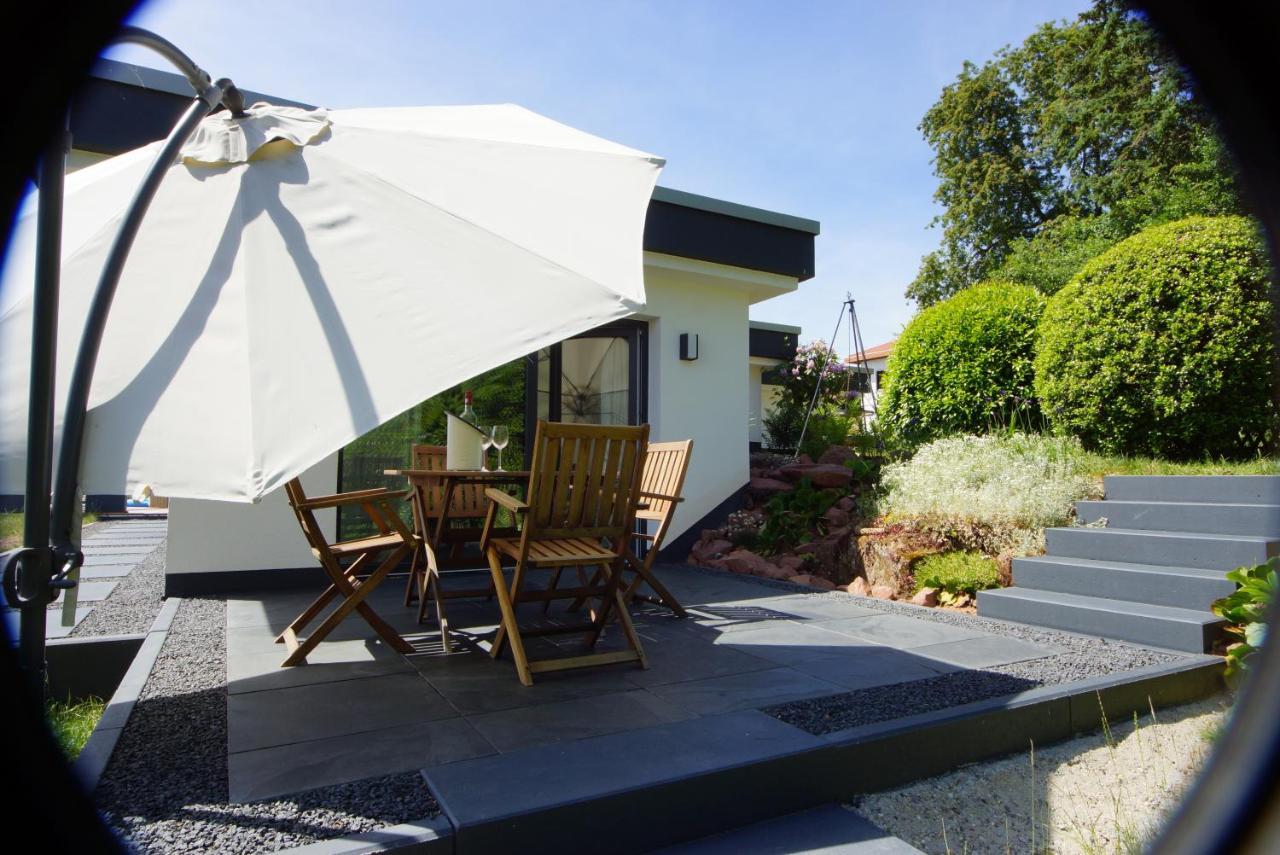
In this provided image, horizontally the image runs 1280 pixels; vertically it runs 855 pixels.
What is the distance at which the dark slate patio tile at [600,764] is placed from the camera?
1840 mm

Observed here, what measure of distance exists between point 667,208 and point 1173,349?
13.6 feet

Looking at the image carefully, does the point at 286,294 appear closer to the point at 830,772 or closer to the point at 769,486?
the point at 830,772

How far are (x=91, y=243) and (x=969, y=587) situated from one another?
16.2 feet

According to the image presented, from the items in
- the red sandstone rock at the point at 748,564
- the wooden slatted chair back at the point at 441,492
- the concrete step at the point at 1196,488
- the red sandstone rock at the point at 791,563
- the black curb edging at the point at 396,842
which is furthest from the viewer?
the red sandstone rock at the point at 791,563

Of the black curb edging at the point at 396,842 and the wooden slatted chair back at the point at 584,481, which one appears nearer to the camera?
the black curb edging at the point at 396,842

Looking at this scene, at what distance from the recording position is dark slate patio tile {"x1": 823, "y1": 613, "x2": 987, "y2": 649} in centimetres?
372

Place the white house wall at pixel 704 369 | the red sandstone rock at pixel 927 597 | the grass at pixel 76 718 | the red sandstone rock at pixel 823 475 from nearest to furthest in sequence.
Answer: the grass at pixel 76 718
the red sandstone rock at pixel 927 597
the white house wall at pixel 704 369
the red sandstone rock at pixel 823 475

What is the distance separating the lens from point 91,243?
7.42ft

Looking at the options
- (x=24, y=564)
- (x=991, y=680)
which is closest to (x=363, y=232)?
(x=24, y=564)

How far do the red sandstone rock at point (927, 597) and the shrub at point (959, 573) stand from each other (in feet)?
0.20

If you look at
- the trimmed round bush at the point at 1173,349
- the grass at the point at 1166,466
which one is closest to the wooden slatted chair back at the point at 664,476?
the grass at the point at 1166,466

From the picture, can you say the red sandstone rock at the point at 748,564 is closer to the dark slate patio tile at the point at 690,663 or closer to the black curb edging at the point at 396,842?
the dark slate patio tile at the point at 690,663

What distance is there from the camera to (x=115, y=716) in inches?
96.7

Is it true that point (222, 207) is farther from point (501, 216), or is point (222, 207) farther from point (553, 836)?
point (553, 836)
